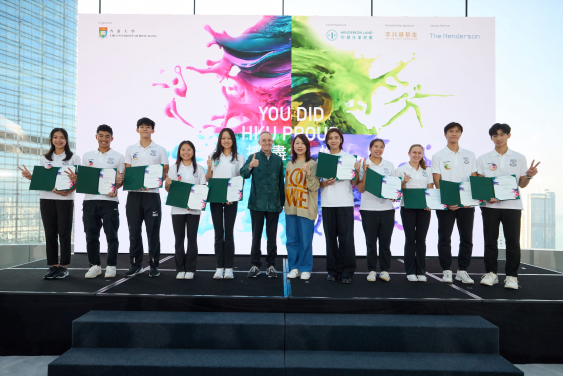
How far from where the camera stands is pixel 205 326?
2.27 m

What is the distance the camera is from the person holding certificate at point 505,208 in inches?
116

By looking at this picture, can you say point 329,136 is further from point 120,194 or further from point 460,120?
point 120,194

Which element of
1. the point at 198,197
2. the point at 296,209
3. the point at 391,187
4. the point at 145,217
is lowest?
the point at 145,217

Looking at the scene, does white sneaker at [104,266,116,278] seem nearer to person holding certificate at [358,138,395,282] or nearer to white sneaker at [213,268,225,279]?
white sneaker at [213,268,225,279]

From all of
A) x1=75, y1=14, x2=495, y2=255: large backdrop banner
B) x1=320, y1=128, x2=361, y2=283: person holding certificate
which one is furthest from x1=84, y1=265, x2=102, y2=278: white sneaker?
x1=320, y1=128, x2=361, y2=283: person holding certificate

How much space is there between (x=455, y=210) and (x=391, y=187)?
0.77 metres

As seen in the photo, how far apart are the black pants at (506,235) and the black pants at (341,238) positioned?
128cm

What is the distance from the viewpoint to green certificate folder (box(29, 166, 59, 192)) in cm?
306

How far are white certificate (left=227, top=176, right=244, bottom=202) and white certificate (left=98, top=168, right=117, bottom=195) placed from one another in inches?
44.6

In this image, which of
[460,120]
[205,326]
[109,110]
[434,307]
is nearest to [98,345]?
[205,326]

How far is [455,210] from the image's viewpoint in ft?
10.5

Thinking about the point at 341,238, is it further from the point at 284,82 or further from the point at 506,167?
the point at 284,82

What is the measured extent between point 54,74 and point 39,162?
9.64 feet

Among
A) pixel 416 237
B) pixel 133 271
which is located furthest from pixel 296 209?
pixel 133 271
